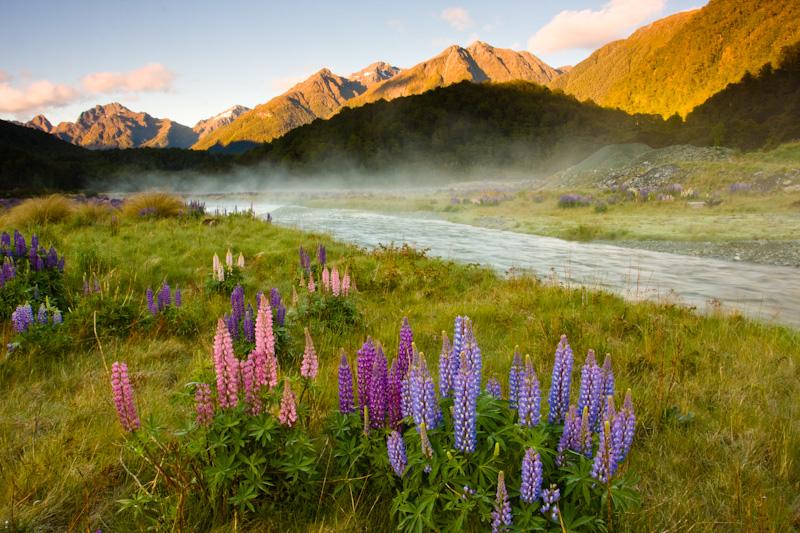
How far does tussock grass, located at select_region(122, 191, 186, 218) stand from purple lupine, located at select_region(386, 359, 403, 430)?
15.1 meters

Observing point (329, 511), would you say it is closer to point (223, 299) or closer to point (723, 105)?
point (223, 299)

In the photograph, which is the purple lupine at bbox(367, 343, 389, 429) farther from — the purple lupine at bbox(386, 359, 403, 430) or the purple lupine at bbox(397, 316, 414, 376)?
the purple lupine at bbox(397, 316, 414, 376)

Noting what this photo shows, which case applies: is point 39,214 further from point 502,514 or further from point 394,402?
point 502,514

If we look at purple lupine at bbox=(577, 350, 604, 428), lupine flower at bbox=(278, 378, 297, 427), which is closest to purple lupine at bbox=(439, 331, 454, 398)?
purple lupine at bbox=(577, 350, 604, 428)

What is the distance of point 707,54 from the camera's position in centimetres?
7244

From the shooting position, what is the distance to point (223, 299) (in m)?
6.15

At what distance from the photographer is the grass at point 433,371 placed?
2.15 m

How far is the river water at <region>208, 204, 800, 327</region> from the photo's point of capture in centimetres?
686

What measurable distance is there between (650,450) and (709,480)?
14.9 inches

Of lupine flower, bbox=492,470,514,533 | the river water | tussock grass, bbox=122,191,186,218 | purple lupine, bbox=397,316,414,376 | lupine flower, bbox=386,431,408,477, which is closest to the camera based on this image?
lupine flower, bbox=492,470,514,533

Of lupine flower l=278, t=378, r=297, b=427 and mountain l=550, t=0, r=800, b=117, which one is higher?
mountain l=550, t=0, r=800, b=117

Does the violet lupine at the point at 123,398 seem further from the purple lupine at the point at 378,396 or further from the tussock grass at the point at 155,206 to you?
the tussock grass at the point at 155,206

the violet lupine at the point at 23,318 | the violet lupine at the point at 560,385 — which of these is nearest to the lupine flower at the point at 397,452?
the violet lupine at the point at 560,385

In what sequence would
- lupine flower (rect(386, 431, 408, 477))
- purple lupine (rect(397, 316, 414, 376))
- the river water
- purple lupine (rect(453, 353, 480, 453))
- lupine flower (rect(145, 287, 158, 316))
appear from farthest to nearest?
1. the river water
2. lupine flower (rect(145, 287, 158, 316))
3. purple lupine (rect(397, 316, 414, 376))
4. lupine flower (rect(386, 431, 408, 477))
5. purple lupine (rect(453, 353, 480, 453))
